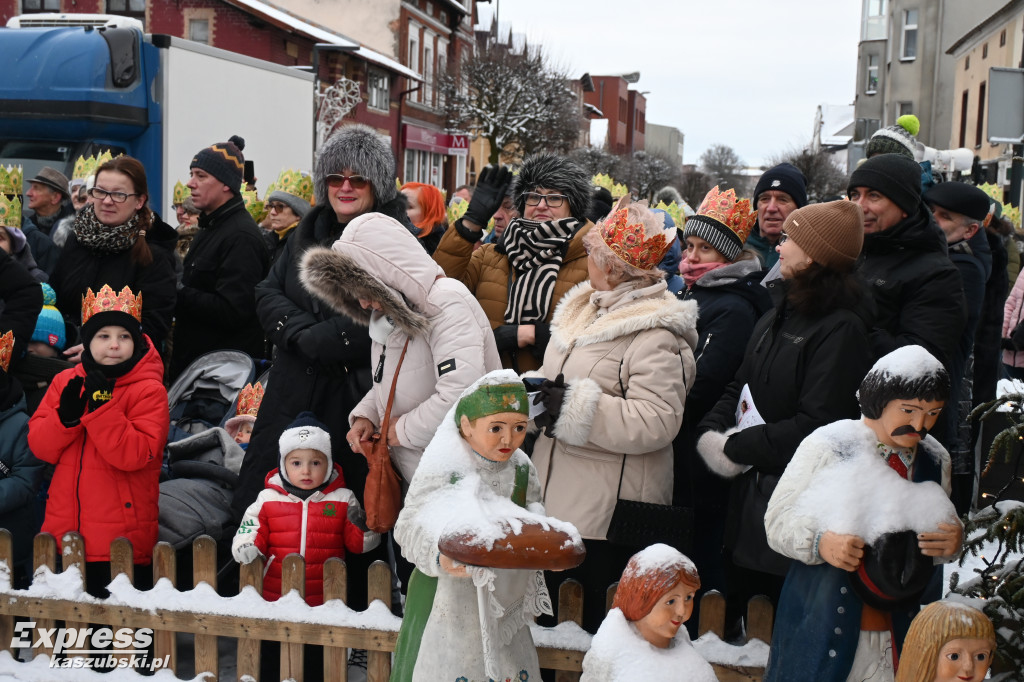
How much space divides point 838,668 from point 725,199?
7.37 feet

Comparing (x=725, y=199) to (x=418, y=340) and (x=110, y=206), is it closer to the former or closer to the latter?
(x=418, y=340)

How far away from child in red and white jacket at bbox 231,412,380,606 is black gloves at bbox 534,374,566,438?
3.31 ft

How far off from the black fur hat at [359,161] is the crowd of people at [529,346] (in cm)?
1

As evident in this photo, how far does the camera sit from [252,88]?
1248 centimetres

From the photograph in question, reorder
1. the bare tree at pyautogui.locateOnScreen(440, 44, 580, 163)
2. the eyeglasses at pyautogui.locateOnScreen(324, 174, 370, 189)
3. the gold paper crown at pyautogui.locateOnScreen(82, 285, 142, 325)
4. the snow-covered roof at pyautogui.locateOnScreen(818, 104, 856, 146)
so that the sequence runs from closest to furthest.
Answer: the gold paper crown at pyautogui.locateOnScreen(82, 285, 142, 325) → the eyeglasses at pyautogui.locateOnScreen(324, 174, 370, 189) → the bare tree at pyautogui.locateOnScreen(440, 44, 580, 163) → the snow-covered roof at pyautogui.locateOnScreen(818, 104, 856, 146)

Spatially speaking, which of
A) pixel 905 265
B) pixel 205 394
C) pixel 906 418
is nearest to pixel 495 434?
pixel 906 418

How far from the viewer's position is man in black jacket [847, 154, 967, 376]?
366cm

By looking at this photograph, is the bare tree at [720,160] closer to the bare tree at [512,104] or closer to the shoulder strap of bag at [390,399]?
the bare tree at [512,104]

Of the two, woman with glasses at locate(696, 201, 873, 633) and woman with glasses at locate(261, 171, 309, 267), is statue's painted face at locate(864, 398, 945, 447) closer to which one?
woman with glasses at locate(696, 201, 873, 633)

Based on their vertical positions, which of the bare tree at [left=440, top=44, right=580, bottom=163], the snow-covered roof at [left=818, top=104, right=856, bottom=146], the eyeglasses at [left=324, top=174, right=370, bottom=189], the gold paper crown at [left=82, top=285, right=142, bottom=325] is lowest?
the gold paper crown at [left=82, top=285, right=142, bottom=325]

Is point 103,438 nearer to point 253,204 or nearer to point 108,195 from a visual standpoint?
point 108,195

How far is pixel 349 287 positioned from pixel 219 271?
2.09m

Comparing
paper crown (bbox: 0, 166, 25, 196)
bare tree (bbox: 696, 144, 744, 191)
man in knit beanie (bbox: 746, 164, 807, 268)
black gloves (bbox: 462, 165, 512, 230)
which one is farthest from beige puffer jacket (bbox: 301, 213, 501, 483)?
bare tree (bbox: 696, 144, 744, 191)

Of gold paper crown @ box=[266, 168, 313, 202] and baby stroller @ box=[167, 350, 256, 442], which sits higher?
gold paper crown @ box=[266, 168, 313, 202]
